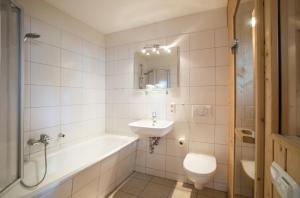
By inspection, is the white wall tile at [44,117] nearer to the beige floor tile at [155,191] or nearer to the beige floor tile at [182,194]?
the beige floor tile at [155,191]

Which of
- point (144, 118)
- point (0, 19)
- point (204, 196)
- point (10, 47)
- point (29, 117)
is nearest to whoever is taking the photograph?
point (0, 19)

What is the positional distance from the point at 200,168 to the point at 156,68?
151 cm

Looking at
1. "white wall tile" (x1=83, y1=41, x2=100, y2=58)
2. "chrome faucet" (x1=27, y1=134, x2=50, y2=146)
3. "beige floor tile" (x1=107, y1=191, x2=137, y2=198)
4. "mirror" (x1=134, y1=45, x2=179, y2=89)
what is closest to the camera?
"chrome faucet" (x1=27, y1=134, x2=50, y2=146)

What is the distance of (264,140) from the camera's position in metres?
0.69

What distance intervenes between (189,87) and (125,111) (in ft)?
3.76

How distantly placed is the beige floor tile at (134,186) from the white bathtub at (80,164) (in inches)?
4.2

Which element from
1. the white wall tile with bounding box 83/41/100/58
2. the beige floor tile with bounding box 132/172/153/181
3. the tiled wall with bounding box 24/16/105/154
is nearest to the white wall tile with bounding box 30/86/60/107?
the tiled wall with bounding box 24/16/105/154

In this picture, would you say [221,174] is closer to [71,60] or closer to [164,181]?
[164,181]

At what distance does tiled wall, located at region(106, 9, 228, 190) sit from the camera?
1.93 meters

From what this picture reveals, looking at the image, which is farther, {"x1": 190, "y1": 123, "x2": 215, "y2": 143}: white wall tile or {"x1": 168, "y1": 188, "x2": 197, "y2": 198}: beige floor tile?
{"x1": 190, "y1": 123, "x2": 215, "y2": 143}: white wall tile

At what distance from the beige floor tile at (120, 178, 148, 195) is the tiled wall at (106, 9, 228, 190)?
0.25m

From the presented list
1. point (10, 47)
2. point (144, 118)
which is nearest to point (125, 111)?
point (144, 118)

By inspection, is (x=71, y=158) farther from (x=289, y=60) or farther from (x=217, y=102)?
(x=289, y=60)

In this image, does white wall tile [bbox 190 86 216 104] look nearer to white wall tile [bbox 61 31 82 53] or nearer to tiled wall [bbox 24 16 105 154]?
tiled wall [bbox 24 16 105 154]
